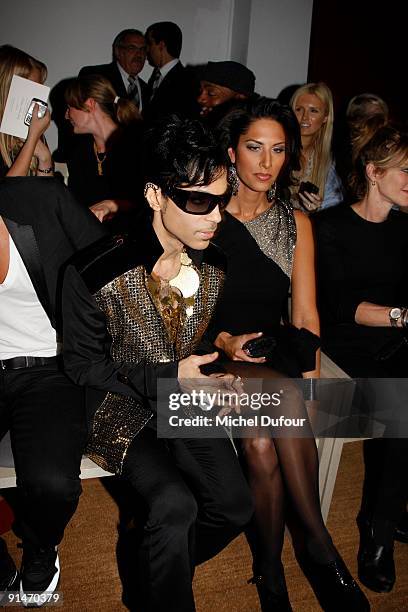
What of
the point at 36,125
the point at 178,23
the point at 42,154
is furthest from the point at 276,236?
Answer: the point at 178,23

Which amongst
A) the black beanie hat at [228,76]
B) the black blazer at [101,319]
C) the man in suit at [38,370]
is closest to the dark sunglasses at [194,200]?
the black blazer at [101,319]

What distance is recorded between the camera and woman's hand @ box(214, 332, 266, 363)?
1894 mm

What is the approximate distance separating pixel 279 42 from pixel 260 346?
4.17m

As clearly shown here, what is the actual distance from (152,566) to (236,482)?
323 mm

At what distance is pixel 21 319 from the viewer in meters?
1.69

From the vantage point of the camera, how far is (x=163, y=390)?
1607 mm

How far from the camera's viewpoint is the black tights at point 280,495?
173 centimetres

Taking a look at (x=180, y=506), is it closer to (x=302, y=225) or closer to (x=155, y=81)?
(x=302, y=225)

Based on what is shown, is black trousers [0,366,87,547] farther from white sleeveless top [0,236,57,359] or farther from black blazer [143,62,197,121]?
black blazer [143,62,197,121]

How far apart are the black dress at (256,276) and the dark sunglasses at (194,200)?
499mm

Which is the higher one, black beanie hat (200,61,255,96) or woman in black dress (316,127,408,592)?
black beanie hat (200,61,255,96)

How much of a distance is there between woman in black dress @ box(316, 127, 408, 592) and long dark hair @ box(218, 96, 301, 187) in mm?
377

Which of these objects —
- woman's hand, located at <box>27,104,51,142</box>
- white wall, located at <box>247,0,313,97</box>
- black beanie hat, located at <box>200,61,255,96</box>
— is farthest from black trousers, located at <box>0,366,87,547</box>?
white wall, located at <box>247,0,313,97</box>

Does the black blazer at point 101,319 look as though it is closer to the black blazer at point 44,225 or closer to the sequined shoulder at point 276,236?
the black blazer at point 44,225
